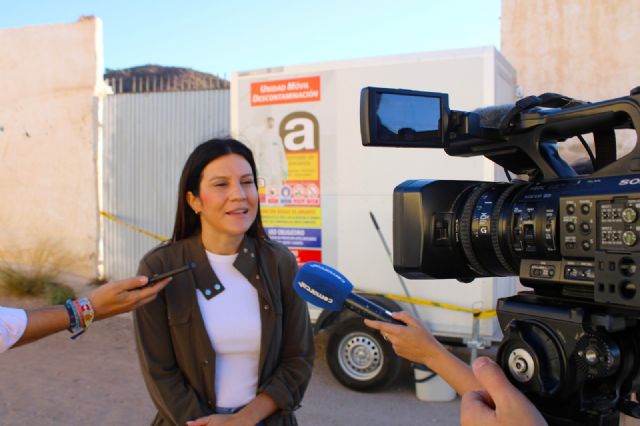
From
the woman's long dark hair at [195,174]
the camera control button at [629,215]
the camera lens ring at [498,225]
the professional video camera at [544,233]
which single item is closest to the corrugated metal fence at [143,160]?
the woman's long dark hair at [195,174]

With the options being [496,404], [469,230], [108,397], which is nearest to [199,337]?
[469,230]

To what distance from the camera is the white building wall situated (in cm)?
1014

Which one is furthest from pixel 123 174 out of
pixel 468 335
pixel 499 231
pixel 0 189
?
pixel 499 231

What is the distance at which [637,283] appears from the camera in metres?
1.07

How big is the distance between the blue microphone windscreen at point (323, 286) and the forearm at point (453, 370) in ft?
1.14

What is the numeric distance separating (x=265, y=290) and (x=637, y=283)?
145cm

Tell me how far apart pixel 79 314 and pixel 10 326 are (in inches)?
8.4

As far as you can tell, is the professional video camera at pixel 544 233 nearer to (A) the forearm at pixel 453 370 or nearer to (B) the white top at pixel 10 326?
(A) the forearm at pixel 453 370

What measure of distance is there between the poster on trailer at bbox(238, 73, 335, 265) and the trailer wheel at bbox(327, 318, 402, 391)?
0.77 metres

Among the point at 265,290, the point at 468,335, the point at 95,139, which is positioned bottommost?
the point at 468,335

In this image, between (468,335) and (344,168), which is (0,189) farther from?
(468,335)

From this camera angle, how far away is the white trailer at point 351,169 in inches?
195

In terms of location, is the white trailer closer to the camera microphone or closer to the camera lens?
the camera microphone

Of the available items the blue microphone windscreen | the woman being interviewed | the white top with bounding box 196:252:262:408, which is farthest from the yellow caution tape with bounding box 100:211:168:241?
the blue microphone windscreen
